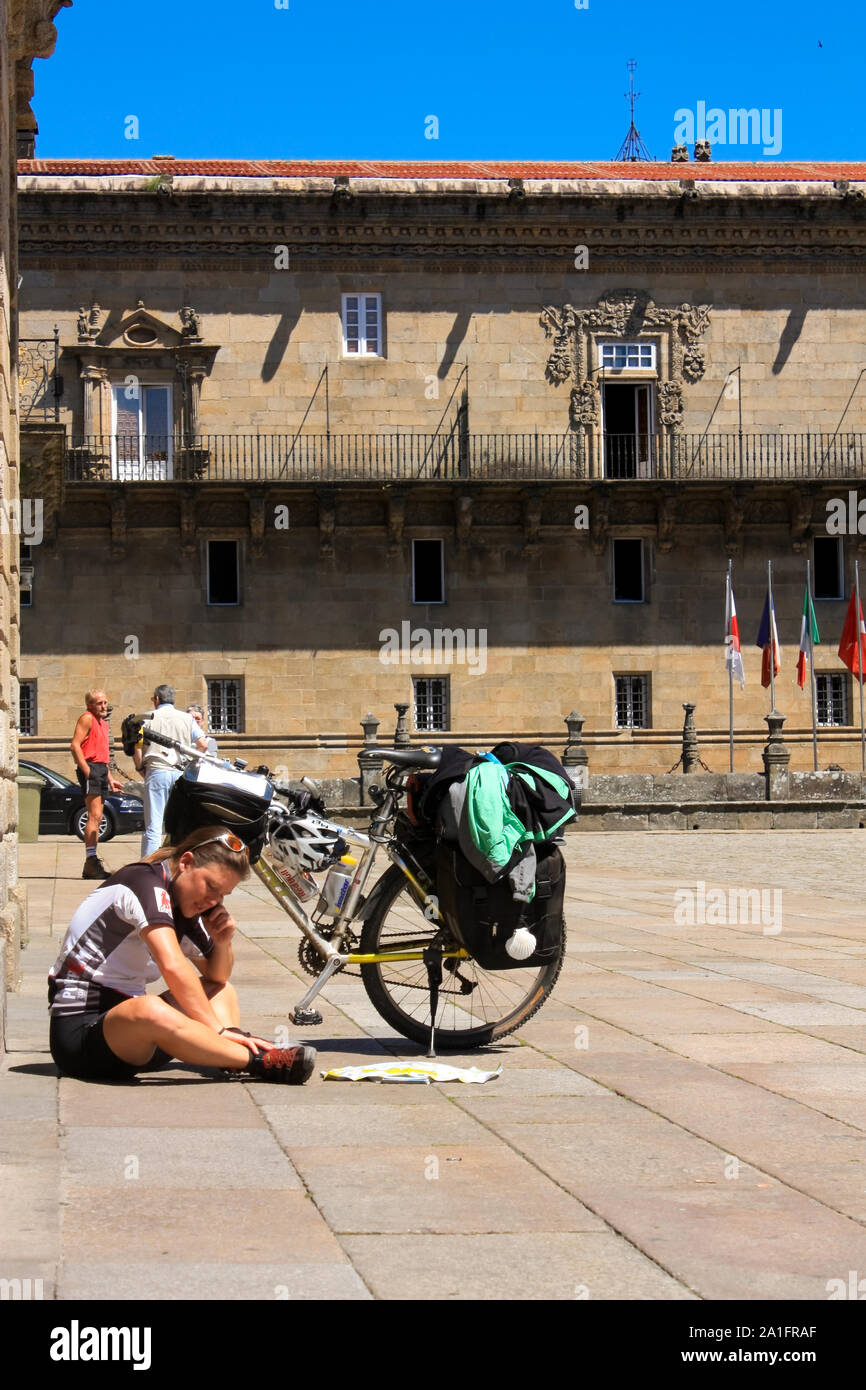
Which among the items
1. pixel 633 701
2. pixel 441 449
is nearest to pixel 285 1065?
pixel 633 701

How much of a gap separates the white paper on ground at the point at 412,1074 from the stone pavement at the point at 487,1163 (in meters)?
0.07

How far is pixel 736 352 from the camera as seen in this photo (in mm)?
38688

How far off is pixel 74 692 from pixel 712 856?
60.8ft

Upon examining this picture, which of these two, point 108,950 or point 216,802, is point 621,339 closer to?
point 216,802

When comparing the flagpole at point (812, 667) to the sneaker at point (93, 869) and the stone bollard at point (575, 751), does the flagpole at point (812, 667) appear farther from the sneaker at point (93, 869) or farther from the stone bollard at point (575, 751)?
the sneaker at point (93, 869)

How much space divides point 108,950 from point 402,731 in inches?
1056

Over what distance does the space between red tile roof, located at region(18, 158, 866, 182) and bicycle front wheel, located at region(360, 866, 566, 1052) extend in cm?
3327

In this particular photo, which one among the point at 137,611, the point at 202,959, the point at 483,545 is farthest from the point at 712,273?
the point at 202,959

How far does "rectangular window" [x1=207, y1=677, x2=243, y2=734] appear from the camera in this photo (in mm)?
36969

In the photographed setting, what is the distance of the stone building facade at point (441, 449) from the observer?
36.9 meters

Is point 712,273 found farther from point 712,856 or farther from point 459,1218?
point 459,1218

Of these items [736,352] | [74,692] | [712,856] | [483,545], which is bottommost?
[712,856]

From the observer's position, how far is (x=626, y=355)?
3859cm

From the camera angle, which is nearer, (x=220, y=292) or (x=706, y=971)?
(x=706, y=971)
